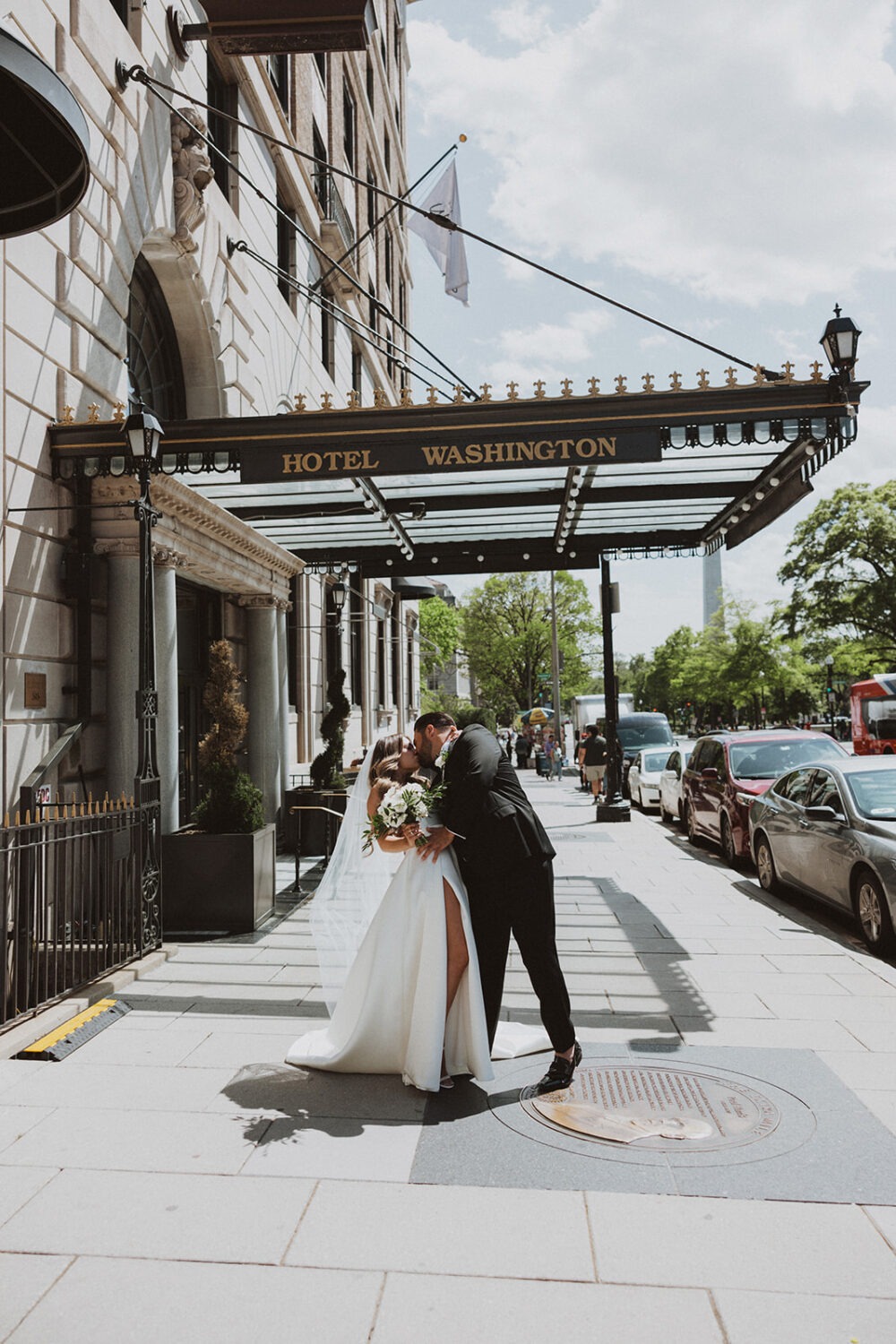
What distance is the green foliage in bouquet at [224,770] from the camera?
28.2 ft

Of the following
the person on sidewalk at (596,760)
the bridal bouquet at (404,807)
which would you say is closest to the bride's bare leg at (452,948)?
the bridal bouquet at (404,807)

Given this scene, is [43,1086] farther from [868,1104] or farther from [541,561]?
[541,561]

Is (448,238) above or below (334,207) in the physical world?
below

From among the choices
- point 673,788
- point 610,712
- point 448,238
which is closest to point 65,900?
point 610,712

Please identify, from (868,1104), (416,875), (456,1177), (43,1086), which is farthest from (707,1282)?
(43,1086)

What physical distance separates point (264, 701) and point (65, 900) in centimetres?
753

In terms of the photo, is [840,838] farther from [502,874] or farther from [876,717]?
[876,717]

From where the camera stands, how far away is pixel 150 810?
24.8 feet

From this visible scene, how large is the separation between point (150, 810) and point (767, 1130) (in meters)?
5.02

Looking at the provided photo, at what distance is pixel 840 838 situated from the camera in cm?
871

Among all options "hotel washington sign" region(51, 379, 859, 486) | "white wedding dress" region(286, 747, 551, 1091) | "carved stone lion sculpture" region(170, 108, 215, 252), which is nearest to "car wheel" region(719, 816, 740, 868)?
"hotel washington sign" region(51, 379, 859, 486)

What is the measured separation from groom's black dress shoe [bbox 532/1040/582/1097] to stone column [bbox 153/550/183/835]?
548 cm

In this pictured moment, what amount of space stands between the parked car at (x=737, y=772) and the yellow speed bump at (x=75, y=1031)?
862 cm

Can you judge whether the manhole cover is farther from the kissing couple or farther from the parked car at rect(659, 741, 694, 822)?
the parked car at rect(659, 741, 694, 822)
